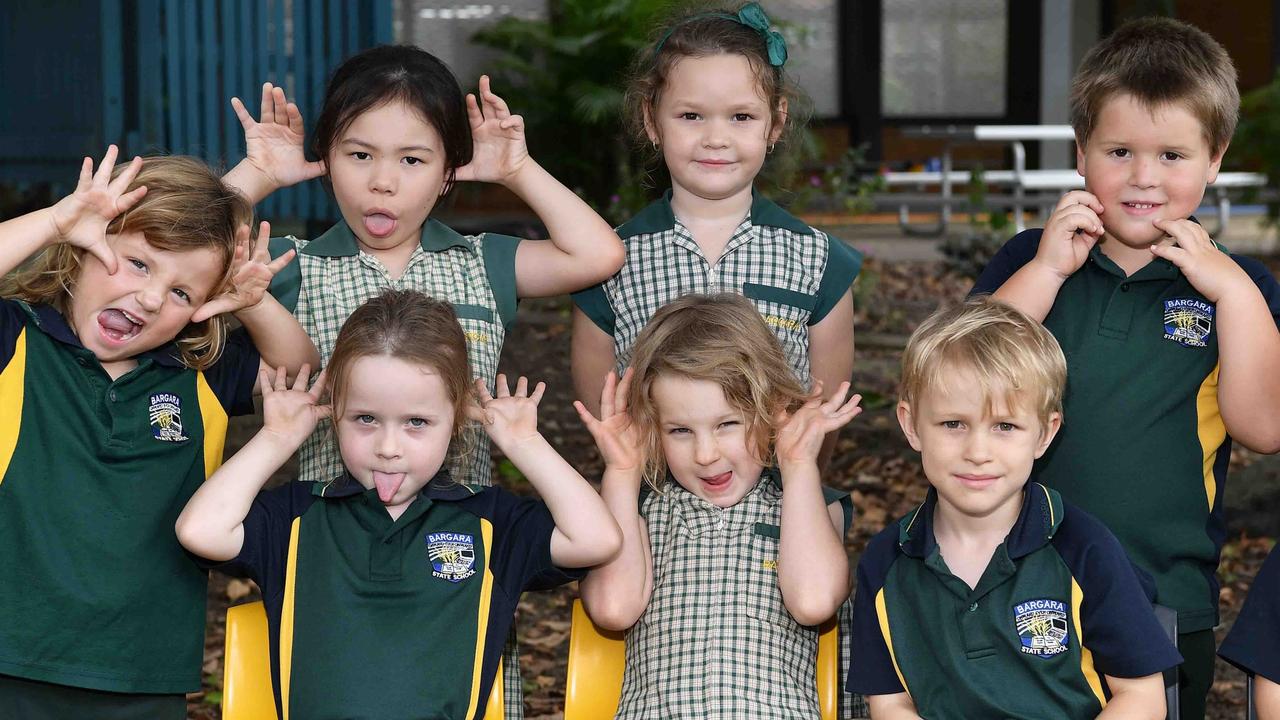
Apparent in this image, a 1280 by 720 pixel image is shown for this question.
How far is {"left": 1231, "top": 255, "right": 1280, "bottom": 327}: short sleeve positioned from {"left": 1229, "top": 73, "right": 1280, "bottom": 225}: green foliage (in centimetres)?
785

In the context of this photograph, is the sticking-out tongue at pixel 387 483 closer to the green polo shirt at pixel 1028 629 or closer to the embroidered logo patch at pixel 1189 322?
the green polo shirt at pixel 1028 629

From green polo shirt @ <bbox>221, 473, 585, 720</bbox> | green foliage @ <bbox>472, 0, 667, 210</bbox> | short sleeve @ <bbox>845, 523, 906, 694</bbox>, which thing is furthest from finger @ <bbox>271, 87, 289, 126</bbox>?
green foliage @ <bbox>472, 0, 667, 210</bbox>

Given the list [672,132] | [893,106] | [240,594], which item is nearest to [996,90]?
[893,106]

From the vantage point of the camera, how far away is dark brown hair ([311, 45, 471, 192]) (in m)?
3.03

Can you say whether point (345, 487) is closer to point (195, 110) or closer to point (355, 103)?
point (355, 103)

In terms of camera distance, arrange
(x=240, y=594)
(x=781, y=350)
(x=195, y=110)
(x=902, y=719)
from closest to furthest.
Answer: (x=902, y=719) < (x=781, y=350) < (x=240, y=594) < (x=195, y=110)

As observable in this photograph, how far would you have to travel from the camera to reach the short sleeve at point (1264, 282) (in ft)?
9.44

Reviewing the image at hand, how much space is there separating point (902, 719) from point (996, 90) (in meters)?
13.1

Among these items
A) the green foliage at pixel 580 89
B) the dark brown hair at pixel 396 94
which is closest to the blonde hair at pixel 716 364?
the dark brown hair at pixel 396 94

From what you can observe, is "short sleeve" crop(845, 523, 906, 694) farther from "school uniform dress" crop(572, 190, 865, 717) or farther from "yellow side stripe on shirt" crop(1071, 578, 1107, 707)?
"school uniform dress" crop(572, 190, 865, 717)

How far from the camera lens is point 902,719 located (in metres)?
2.59

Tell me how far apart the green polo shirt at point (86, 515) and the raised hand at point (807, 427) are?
112 centimetres

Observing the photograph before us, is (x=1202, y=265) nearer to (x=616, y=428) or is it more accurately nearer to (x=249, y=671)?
(x=616, y=428)

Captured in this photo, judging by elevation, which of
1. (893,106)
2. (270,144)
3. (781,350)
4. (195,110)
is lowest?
(781,350)
